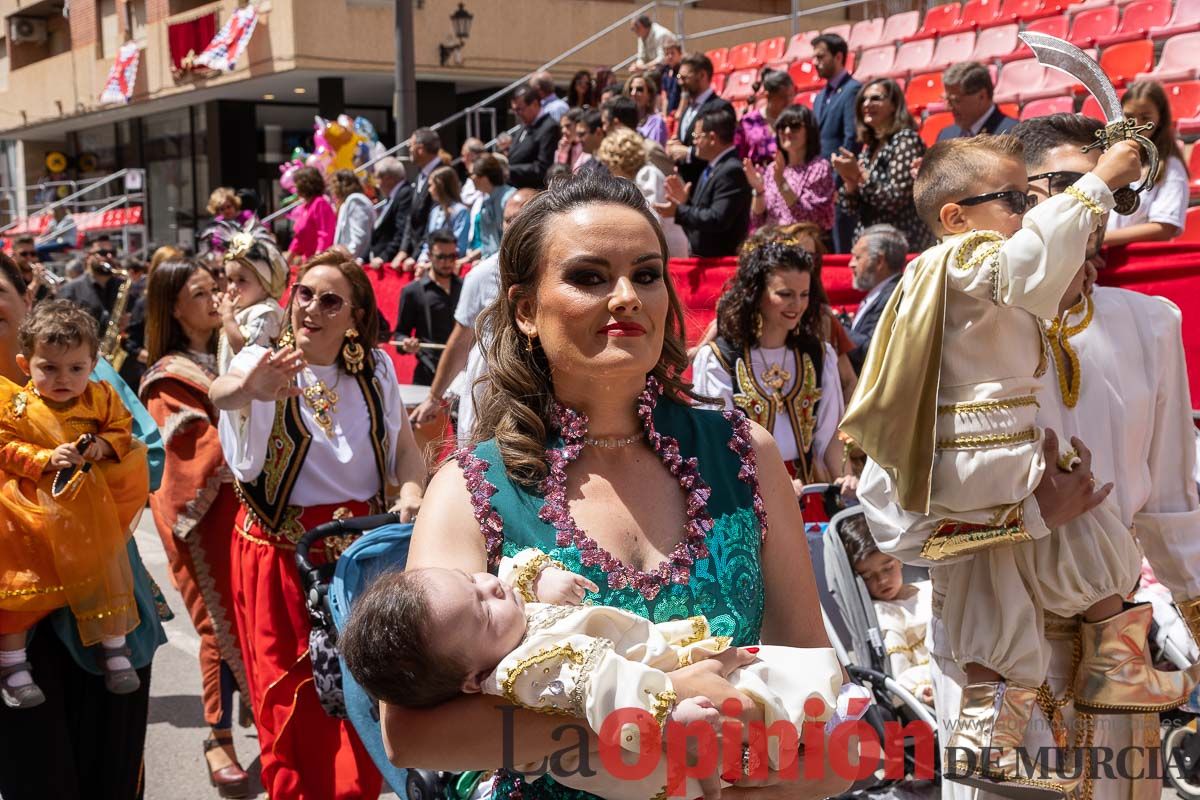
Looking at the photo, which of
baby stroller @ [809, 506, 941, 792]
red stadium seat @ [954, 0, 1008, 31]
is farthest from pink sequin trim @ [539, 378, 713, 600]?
red stadium seat @ [954, 0, 1008, 31]

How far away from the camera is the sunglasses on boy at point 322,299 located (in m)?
4.28

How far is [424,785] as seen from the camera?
125 inches

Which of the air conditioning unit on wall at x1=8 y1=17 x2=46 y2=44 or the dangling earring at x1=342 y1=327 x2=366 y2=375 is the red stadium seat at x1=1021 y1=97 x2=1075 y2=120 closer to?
the dangling earring at x1=342 y1=327 x2=366 y2=375

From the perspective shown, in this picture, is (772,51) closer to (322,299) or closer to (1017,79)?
(1017,79)

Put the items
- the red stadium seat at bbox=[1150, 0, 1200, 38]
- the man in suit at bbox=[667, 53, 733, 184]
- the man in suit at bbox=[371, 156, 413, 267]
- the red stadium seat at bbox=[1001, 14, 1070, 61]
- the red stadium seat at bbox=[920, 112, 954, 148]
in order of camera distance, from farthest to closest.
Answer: the red stadium seat at bbox=[1001, 14, 1070, 61], the man in suit at bbox=[371, 156, 413, 267], the red stadium seat at bbox=[920, 112, 954, 148], the red stadium seat at bbox=[1150, 0, 1200, 38], the man in suit at bbox=[667, 53, 733, 184]

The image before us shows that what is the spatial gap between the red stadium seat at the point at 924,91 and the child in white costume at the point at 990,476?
1074 cm

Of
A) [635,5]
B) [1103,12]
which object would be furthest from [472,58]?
[1103,12]

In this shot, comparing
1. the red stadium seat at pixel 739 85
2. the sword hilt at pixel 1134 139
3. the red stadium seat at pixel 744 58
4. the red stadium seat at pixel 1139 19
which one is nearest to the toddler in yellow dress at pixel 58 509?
the sword hilt at pixel 1134 139

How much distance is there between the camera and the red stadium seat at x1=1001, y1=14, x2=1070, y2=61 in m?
12.9

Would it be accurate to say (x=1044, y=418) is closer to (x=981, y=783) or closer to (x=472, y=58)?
(x=981, y=783)

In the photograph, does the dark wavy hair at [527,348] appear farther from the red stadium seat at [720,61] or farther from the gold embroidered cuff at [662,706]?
the red stadium seat at [720,61]

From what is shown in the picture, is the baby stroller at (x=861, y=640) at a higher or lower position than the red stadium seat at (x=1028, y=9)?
lower

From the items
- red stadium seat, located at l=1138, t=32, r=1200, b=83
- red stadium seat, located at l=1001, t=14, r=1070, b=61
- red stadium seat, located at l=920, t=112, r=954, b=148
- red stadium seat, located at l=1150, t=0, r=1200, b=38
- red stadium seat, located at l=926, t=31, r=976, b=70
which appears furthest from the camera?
red stadium seat, located at l=926, t=31, r=976, b=70

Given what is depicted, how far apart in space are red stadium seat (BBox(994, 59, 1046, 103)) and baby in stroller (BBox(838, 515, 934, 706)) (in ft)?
28.3
